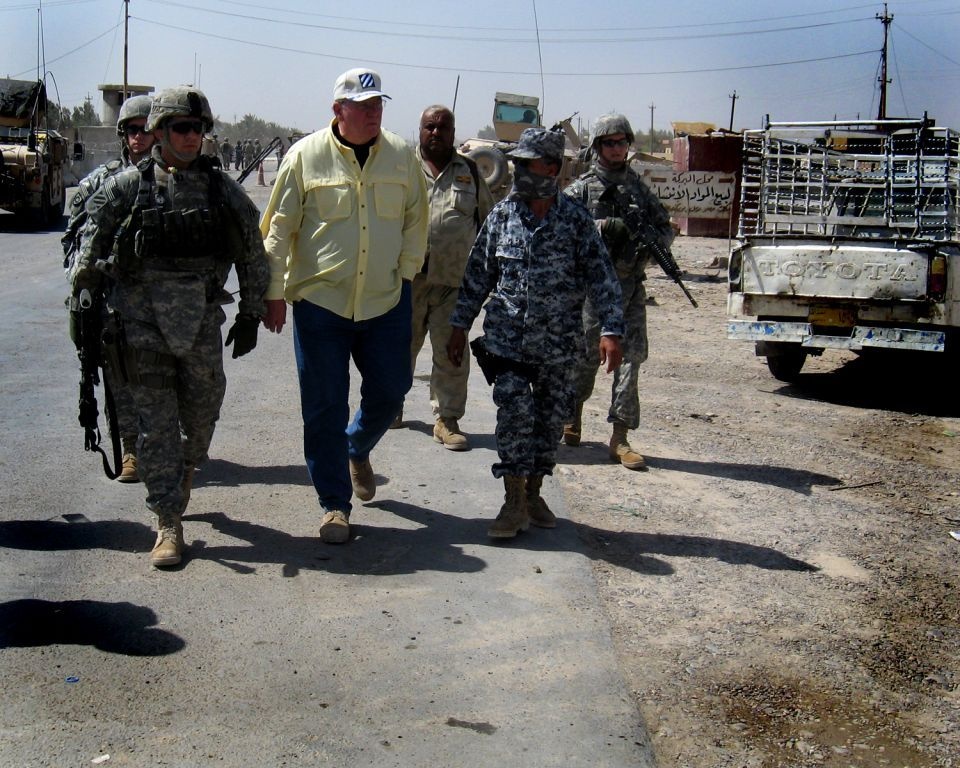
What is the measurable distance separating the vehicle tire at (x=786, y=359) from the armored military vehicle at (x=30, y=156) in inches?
553

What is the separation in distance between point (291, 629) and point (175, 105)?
2.05 meters

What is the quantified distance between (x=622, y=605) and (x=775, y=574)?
872 mm

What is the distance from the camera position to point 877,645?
14.1 feet

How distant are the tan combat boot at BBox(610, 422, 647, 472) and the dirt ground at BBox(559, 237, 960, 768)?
8cm

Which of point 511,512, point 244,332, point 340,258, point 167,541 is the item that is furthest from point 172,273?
point 511,512

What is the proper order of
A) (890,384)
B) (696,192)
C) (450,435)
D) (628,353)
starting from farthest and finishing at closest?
(696,192)
(890,384)
(450,435)
(628,353)

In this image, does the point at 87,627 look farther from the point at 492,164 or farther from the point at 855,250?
the point at 492,164

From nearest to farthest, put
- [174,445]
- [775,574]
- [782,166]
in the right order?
→ [174,445], [775,574], [782,166]

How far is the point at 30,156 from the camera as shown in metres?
21.6

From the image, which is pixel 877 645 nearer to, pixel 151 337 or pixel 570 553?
pixel 570 553

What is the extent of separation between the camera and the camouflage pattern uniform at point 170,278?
4.39m

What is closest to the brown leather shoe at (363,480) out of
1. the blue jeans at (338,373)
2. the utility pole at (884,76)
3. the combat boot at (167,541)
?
the blue jeans at (338,373)

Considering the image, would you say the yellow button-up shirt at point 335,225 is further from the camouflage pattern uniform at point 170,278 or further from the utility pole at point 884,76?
the utility pole at point 884,76

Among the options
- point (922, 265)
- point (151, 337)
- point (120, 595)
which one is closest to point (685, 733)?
point (120, 595)
